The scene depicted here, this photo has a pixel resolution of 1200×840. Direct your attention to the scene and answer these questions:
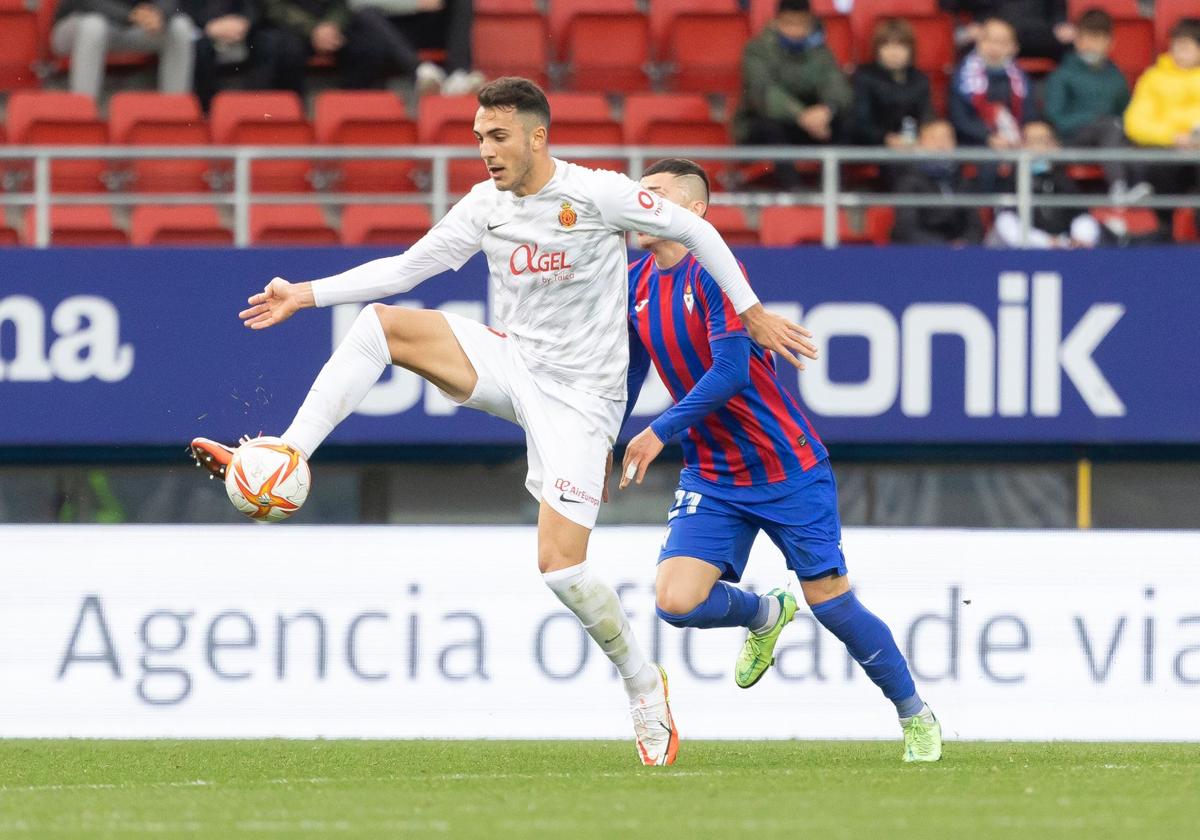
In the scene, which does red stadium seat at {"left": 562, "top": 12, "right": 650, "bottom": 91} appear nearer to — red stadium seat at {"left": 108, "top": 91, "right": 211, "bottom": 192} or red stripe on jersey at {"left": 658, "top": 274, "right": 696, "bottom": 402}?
red stadium seat at {"left": 108, "top": 91, "right": 211, "bottom": 192}

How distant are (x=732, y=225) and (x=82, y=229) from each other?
3.81 meters

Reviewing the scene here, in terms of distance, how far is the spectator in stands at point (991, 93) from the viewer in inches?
487

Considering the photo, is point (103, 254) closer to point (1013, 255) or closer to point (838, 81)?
point (838, 81)

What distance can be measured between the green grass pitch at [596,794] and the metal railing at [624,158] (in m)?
3.94

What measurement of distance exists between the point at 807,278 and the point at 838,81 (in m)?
1.34

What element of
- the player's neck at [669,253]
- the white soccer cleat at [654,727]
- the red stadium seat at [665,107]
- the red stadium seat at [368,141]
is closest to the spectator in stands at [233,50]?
the red stadium seat at [368,141]

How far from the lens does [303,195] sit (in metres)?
12.0

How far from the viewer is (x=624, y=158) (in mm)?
11914

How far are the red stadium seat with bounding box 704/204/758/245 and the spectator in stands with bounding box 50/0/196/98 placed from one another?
136 inches

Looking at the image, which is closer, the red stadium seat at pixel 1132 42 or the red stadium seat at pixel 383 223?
the red stadium seat at pixel 383 223

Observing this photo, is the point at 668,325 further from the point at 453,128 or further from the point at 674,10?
the point at 674,10

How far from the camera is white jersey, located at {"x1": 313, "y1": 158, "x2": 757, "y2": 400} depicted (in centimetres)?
671

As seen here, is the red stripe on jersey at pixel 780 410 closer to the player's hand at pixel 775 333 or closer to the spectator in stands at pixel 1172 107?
the player's hand at pixel 775 333

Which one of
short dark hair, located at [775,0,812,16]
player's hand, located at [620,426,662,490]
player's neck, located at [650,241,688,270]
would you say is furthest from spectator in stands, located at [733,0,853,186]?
player's hand, located at [620,426,662,490]
